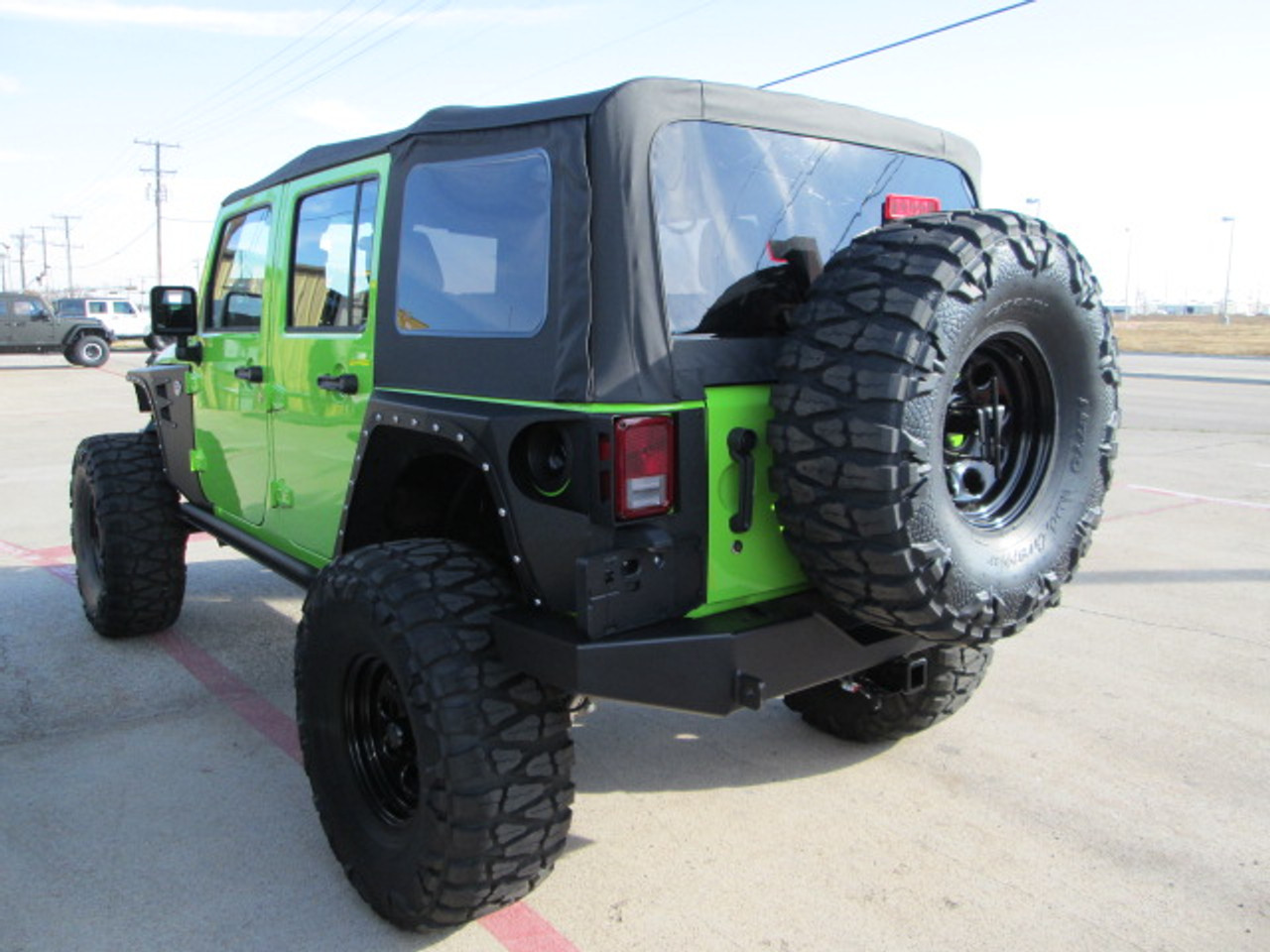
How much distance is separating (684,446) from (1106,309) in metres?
1.20

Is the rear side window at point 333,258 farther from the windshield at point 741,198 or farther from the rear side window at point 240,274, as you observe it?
the windshield at point 741,198

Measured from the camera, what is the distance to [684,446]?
2.38m

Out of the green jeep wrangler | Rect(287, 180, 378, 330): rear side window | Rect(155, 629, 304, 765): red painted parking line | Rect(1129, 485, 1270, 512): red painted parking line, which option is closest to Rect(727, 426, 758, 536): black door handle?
the green jeep wrangler

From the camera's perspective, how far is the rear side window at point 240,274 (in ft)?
13.0

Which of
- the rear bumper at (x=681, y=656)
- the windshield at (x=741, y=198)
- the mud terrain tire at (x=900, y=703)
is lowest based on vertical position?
the mud terrain tire at (x=900, y=703)

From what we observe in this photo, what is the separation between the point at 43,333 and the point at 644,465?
2892cm

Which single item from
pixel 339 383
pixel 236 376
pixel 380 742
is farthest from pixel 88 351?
pixel 380 742

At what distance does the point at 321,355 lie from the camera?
11.0ft

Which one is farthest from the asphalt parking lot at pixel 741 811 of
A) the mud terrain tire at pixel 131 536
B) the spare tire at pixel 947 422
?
the spare tire at pixel 947 422

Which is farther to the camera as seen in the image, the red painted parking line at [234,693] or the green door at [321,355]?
the red painted parking line at [234,693]

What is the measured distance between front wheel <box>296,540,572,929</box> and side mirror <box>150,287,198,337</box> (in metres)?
2.28

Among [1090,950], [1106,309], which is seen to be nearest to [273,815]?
[1090,950]

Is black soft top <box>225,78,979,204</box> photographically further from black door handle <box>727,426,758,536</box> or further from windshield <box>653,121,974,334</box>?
black door handle <box>727,426,758,536</box>

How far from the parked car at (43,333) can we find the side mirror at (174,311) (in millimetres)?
24844
